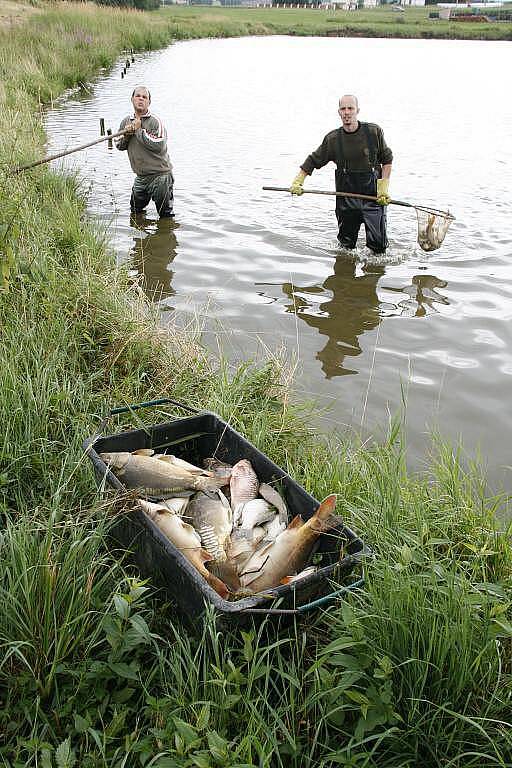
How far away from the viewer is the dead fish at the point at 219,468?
3555 mm

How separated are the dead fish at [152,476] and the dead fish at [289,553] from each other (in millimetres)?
561

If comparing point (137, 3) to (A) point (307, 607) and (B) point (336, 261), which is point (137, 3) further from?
(A) point (307, 607)

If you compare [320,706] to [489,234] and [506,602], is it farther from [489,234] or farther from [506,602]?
[489,234]

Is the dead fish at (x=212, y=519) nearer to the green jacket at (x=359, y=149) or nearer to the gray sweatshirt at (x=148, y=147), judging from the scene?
the green jacket at (x=359, y=149)

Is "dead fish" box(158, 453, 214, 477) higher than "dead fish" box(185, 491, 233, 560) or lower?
higher

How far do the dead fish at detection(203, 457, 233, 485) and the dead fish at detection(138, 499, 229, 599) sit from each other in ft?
1.23

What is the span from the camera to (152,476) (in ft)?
11.2

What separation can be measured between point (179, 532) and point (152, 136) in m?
7.83

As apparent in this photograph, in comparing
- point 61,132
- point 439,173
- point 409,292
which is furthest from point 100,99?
point 409,292

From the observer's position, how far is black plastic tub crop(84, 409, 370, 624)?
2.70 m

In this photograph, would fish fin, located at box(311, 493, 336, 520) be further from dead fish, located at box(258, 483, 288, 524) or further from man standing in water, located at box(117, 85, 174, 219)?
man standing in water, located at box(117, 85, 174, 219)

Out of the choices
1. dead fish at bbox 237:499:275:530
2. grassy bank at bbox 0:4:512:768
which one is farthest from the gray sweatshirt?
dead fish at bbox 237:499:275:530

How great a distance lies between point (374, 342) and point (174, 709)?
4.91 meters

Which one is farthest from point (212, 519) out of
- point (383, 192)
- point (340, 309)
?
point (383, 192)
